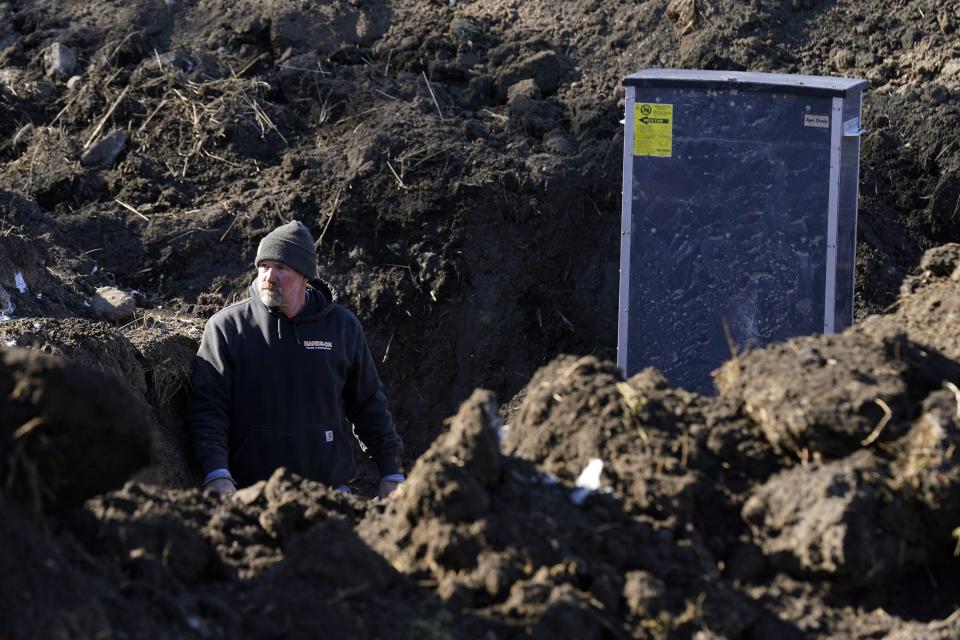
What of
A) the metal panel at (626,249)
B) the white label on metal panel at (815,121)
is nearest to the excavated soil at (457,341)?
the white label on metal panel at (815,121)

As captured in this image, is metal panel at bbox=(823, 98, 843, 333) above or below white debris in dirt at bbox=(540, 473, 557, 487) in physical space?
above

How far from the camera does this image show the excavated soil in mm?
2674

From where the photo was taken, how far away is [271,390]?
5719mm

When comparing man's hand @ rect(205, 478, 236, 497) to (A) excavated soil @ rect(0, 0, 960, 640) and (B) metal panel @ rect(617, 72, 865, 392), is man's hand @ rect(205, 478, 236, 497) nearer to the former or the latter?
(A) excavated soil @ rect(0, 0, 960, 640)

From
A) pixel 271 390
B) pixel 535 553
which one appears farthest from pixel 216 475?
pixel 535 553

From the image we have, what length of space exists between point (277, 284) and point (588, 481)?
2.91 metres

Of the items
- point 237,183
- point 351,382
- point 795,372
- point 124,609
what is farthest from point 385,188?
point 124,609

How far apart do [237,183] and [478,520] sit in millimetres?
6026

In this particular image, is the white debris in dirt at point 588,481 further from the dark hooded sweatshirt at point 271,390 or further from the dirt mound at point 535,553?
the dark hooded sweatshirt at point 271,390

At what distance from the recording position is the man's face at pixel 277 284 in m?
5.70

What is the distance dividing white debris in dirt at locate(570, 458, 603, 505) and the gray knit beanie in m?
2.84

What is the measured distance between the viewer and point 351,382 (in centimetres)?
604

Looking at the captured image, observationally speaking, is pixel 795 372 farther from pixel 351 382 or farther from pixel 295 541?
pixel 351 382

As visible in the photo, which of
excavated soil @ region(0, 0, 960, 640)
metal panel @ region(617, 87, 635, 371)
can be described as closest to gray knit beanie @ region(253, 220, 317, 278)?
excavated soil @ region(0, 0, 960, 640)
